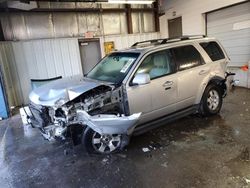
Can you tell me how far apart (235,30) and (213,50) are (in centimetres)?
342

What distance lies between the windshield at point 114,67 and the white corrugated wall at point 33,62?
4143mm

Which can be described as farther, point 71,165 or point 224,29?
point 224,29

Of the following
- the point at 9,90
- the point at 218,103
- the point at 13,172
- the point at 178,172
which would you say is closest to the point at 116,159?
the point at 178,172

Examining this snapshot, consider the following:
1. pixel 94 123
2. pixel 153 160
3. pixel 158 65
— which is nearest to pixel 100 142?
pixel 94 123

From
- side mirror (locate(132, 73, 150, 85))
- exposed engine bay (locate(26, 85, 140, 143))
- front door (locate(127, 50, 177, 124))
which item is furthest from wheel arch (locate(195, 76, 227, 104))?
exposed engine bay (locate(26, 85, 140, 143))

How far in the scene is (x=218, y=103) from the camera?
4.83 metres

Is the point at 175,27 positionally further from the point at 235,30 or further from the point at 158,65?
the point at 158,65

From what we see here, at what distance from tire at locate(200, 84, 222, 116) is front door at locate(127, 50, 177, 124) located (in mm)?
894

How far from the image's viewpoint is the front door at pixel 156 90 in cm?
357

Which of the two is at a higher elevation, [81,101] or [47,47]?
[47,47]

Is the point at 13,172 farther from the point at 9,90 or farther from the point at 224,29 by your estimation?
the point at 224,29

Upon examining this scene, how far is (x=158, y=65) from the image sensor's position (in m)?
3.93

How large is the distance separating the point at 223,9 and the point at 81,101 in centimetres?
670

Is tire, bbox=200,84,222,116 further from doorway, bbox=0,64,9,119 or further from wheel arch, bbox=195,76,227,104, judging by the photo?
doorway, bbox=0,64,9,119
